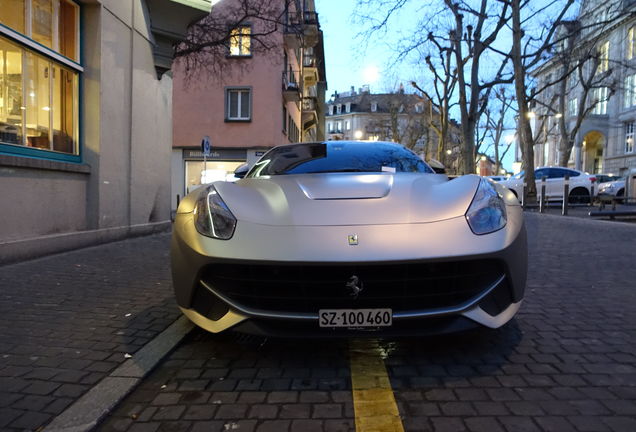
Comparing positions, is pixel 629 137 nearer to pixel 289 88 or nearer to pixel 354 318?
pixel 289 88

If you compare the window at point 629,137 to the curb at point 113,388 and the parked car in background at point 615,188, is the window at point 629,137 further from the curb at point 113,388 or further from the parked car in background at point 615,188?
the curb at point 113,388

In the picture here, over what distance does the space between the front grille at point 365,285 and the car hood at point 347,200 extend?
28 cm

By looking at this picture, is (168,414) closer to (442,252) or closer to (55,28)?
(442,252)

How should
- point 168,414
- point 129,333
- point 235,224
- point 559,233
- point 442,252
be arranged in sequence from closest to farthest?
point 168,414, point 442,252, point 235,224, point 129,333, point 559,233

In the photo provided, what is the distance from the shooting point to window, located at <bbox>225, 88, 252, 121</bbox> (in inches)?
923

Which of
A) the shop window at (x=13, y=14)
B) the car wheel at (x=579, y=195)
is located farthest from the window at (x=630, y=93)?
the shop window at (x=13, y=14)

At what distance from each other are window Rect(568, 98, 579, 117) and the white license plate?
180 ft

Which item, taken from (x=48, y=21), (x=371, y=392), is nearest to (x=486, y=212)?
(x=371, y=392)

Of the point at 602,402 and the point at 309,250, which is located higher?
the point at 309,250

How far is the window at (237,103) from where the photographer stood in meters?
23.5

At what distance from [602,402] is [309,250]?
154cm

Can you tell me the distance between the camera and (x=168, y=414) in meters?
2.15

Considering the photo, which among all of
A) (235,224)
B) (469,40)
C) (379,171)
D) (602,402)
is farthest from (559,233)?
(469,40)

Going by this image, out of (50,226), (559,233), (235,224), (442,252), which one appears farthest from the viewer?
(559,233)
